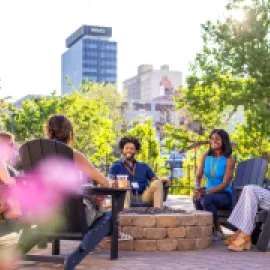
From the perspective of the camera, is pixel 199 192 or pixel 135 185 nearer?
pixel 199 192

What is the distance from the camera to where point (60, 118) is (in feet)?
18.2

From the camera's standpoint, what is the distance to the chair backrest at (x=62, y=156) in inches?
202

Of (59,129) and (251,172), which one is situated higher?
(59,129)

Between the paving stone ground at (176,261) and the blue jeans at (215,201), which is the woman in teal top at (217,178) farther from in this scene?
the paving stone ground at (176,261)

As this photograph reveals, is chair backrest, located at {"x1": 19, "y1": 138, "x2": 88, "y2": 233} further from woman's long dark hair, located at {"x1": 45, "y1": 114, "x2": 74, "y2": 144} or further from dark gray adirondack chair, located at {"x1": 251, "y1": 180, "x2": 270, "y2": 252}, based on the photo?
dark gray adirondack chair, located at {"x1": 251, "y1": 180, "x2": 270, "y2": 252}

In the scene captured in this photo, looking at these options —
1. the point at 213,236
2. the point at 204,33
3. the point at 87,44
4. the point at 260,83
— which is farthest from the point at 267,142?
the point at 87,44

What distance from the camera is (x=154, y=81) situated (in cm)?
18438

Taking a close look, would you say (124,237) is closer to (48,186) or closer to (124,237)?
(124,237)

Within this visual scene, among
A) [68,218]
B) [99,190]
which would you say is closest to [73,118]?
[99,190]

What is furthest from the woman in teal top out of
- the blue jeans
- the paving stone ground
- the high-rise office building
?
the high-rise office building

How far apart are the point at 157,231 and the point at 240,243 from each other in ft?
3.09

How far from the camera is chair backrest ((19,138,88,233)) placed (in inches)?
202

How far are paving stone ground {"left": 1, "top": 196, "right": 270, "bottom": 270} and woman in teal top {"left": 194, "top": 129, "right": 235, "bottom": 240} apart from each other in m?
1.01

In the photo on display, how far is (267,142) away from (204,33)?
494 cm
